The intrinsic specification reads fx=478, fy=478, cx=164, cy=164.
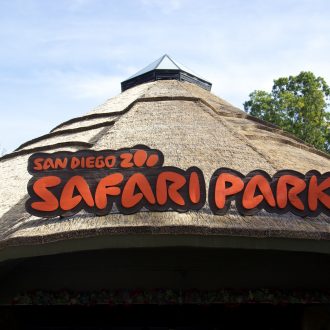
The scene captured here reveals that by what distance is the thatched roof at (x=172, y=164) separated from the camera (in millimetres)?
7090

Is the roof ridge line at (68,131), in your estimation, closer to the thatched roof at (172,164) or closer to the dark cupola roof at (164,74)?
the thatched roof at (172,164)

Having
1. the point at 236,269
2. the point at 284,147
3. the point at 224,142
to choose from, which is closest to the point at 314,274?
the point at 236,269

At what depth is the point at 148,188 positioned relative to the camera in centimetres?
769

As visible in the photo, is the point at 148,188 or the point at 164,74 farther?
the point at 164,74

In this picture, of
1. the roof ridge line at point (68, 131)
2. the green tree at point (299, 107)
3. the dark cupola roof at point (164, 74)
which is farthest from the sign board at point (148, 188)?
the green tree at point (299, 107)

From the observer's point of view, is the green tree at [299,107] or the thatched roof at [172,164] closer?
the thatched roof at [172,164]

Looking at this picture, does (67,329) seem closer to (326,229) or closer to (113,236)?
(113,236)

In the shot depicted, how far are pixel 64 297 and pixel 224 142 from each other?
4.71 metres

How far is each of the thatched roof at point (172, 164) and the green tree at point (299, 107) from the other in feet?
48.8

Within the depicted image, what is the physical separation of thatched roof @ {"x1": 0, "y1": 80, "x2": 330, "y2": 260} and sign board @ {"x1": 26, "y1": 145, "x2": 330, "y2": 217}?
167 millimetres

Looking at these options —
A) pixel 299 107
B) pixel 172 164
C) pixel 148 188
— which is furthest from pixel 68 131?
pixel 299 107

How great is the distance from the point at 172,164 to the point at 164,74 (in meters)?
13.7

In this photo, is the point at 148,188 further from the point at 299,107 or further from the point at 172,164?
the point at 299,107

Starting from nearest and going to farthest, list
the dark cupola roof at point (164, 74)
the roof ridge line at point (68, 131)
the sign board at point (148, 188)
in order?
1. the sign board at point (148, 188)
2. the roof ridge line at point (68, 131)
3. the dark cupola roof at point (164, 74)
